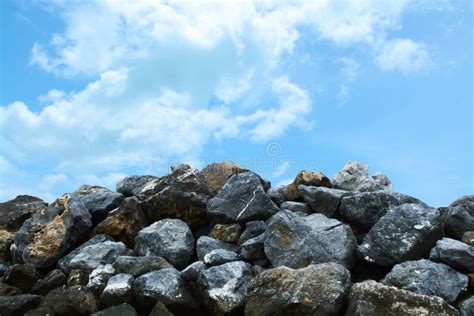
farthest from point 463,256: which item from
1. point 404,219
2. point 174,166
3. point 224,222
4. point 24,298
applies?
point 24,298

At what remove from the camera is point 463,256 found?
9.45 meters

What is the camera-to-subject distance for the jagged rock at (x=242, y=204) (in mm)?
11594

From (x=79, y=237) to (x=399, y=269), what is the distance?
7.07m

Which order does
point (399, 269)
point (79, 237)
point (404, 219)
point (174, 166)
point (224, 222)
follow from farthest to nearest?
point (174, 166) < point (79, 237) < point (224, 222) < point (404, 219) < point (399, 269)

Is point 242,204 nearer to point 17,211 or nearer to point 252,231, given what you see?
point 252,231

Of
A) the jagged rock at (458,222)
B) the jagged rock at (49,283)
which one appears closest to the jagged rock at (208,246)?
the jagged rock at (49,283)

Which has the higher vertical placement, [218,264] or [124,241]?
[124,241]

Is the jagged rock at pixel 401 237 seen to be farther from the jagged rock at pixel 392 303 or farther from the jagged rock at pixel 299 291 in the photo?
the jagged rock at pixel 392 303

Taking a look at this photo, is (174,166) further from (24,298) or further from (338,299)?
(338,299)

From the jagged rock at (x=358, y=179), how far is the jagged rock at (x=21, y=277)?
22.5ft

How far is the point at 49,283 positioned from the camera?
439 inches

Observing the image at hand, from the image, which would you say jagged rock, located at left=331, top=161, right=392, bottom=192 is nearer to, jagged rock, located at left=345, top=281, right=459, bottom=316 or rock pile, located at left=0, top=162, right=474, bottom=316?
rock pile, located at left=0, top=162, right=474, bottom=316

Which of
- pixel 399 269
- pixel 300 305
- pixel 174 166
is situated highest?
pixel 174 166

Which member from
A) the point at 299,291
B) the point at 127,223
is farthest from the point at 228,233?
the point at 299,291
